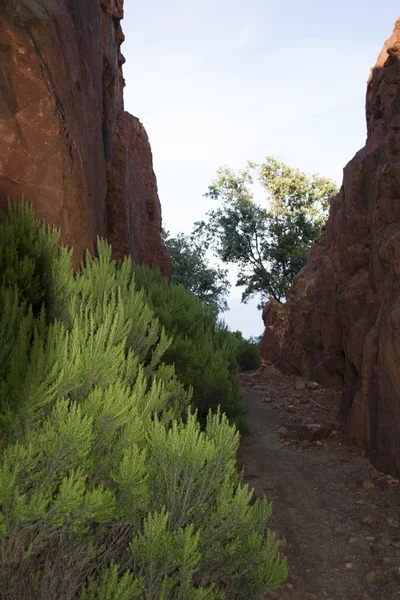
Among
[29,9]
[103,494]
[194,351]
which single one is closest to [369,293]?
[194,351]

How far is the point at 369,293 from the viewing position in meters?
11.8

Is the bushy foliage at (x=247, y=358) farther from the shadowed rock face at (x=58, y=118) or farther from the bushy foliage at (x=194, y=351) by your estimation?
the shadowed rock face at (x=58, y=118)

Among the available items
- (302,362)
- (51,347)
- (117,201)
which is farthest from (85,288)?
(302,362)

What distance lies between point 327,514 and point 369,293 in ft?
16.8

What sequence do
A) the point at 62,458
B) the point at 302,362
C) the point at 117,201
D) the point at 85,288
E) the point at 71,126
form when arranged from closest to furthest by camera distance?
the point at 62,458
the point at 85,288
the point at 71,126
the point at 117,201
the point at 302,362

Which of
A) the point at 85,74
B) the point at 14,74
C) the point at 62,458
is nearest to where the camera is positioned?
the point at 62,458

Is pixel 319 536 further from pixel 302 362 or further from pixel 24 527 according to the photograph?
pixel 302 362

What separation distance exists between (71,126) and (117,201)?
19.1 feet

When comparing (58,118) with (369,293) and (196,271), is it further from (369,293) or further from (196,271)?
(196,271)

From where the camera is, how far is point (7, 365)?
174 inches

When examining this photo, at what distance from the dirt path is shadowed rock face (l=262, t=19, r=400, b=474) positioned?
2.21 ft

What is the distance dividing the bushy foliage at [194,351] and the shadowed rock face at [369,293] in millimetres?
2614

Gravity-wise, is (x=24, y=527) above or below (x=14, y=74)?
below

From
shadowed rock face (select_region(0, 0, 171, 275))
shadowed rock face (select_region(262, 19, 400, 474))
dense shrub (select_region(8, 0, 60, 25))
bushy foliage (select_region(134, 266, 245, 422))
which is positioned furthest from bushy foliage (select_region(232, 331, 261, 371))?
dense shrub (select_region(8, 0, 60, 25))
